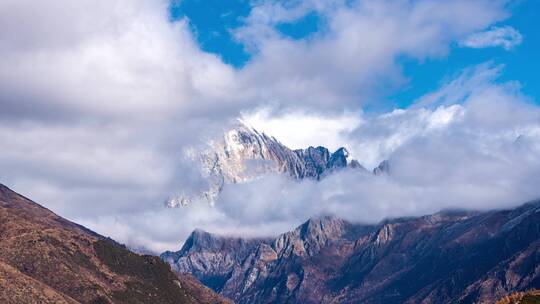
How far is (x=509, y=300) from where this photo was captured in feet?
511

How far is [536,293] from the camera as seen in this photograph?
156750 millimetres

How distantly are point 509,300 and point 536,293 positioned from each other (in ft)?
21.1
